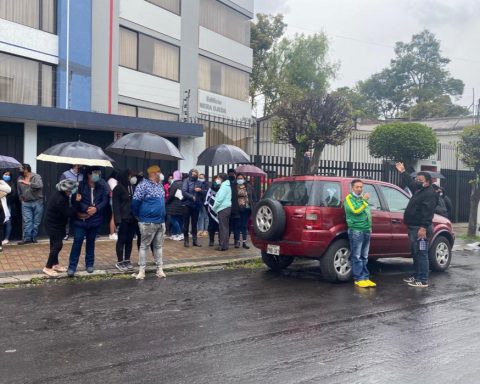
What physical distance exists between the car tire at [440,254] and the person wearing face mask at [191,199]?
509cm

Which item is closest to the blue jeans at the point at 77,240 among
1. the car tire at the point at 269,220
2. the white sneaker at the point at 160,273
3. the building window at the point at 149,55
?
the white sneaker at the point at 160,273

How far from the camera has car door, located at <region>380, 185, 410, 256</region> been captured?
10234 millimetres

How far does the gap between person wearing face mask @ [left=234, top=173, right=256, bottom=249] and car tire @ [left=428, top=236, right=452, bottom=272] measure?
4.03 meters

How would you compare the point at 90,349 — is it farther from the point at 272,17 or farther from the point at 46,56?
the point at 272,17

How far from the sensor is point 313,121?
1291 centimetres

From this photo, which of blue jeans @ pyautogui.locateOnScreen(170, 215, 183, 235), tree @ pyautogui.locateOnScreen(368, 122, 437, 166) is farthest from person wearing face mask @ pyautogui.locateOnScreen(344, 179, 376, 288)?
tree @ pyautogui.locateOnScreen(368, 122, 437, 166)

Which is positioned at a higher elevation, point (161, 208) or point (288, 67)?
point (288, 67)

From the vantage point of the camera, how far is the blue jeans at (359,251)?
902 cm

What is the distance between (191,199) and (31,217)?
346cm

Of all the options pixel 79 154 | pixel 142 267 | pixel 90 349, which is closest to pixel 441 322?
pixel 90 349

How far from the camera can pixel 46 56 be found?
18281 mm

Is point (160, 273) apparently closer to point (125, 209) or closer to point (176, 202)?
point (125, 209)

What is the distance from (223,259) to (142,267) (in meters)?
2.46

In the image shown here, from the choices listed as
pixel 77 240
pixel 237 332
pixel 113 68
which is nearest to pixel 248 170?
pixel 77 240
